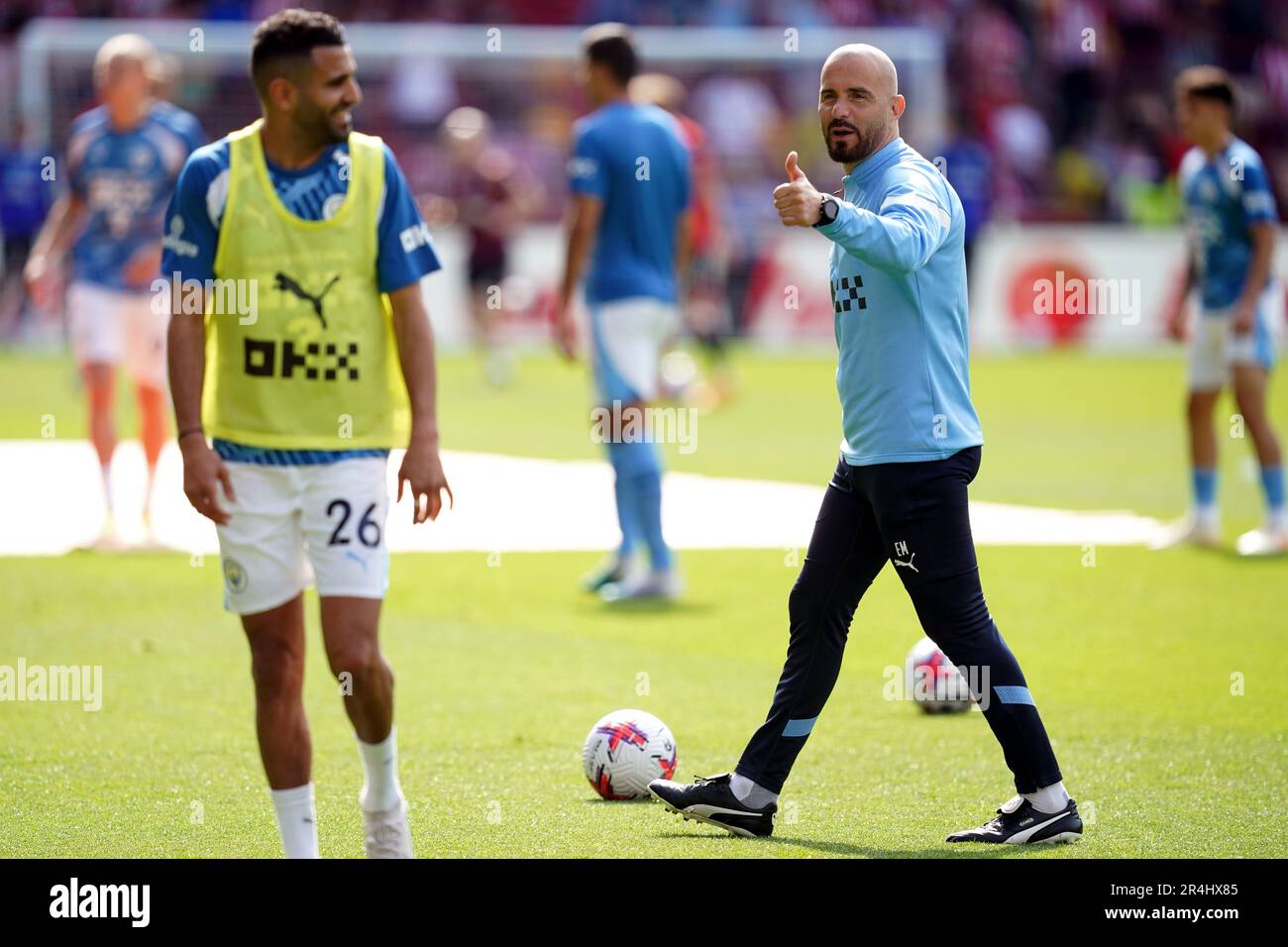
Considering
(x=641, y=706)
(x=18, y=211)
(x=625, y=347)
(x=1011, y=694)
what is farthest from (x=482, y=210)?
(x=1011, y=694)

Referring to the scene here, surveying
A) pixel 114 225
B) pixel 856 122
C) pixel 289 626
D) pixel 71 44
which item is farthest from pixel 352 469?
pixel 71 44

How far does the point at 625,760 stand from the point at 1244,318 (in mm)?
7057

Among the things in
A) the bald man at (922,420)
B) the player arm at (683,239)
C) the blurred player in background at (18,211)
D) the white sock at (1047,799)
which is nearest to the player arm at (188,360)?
the bald man at (922,420)

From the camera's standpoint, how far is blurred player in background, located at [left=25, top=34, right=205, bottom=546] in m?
12.1

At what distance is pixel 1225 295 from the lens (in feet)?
40.8

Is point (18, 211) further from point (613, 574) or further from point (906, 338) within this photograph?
point (906, 338)

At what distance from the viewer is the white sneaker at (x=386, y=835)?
521 cm

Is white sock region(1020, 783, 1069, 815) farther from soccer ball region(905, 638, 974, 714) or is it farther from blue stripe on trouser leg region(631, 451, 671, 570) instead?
blue stripe on trouser leg region(631, 451, 671, 570)

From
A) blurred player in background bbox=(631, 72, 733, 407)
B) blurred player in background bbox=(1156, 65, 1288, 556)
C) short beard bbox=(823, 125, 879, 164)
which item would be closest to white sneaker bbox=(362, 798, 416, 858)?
short beard bbox=(823, 125, 879, 164)

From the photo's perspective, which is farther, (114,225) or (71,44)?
(71,44)

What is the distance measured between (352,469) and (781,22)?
102 feet
